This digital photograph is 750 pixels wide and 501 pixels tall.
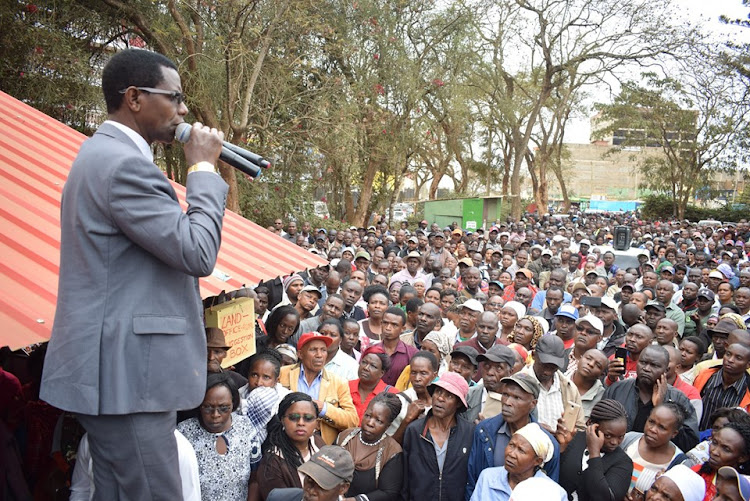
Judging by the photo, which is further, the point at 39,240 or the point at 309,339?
the point at 309,339

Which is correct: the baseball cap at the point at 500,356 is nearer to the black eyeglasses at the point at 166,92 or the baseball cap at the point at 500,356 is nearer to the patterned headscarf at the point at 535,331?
the patterned headscarf at the point at 535,331

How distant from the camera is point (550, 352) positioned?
4.88 m

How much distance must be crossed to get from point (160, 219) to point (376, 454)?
9.15 ft

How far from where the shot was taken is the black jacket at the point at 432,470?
13.2ft

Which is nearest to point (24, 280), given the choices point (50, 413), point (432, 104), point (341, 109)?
point (50, 413)

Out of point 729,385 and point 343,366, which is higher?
point 343,366

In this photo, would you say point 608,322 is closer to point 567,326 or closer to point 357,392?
point 567,326

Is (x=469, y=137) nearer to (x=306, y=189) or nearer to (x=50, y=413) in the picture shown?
(x=306, y=189)

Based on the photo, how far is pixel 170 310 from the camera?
74.4 inches

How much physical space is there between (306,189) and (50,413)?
1430 cm

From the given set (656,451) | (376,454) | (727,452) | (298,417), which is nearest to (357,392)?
(376,454)

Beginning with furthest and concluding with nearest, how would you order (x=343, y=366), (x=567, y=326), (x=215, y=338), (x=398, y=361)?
(x=567, y=326) → (x=398, y=361) → (x=343, y=366) → (x=215, y=338)

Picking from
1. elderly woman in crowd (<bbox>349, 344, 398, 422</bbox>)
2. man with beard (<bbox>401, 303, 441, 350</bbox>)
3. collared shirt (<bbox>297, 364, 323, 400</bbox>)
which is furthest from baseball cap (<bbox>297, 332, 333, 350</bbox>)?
man with beard (<bbox>401, 303, 441, 350</bbox>)

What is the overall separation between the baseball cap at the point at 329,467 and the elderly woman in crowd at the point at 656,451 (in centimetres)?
192
